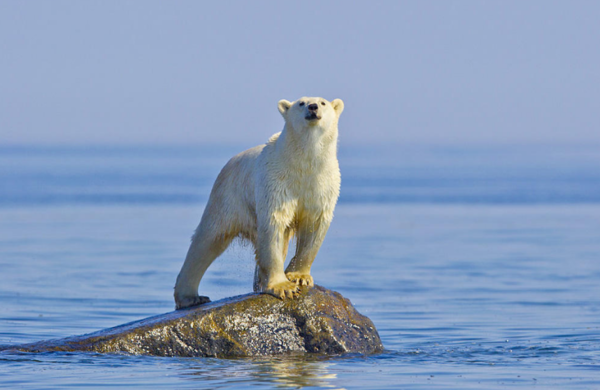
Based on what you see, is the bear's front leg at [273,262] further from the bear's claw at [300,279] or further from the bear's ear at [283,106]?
the bear's ear at [283,106]

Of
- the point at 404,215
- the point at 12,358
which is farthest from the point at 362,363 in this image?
the point at 404,215

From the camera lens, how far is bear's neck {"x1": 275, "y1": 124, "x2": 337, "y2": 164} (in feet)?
36.2

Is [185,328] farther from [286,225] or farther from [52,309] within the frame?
[52,309]

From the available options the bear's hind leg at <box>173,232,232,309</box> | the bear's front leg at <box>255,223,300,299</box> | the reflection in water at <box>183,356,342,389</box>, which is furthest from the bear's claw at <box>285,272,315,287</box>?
the bear's hind leg at <box>173,232,232,309</box>

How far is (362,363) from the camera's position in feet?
35.6

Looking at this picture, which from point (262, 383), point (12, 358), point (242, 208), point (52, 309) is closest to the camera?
point (262, 383)

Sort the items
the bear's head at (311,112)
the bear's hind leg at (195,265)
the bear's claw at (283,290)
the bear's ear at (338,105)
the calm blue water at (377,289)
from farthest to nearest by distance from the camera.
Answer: the bear's hind leg at (195,265) < the bear's ear at (338,105) < the bear's claw at (283,290) < the bear's head at (311,112) < the calm blue water at (377,289)

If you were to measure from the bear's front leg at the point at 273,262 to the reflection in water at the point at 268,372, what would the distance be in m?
0.74

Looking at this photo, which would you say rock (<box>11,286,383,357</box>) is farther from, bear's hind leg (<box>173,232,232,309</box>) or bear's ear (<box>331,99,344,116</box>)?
bear's ear (<box>331,99,344,116</box>)

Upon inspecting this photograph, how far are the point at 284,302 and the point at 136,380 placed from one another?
2.07 metres

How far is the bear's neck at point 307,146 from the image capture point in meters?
11.0

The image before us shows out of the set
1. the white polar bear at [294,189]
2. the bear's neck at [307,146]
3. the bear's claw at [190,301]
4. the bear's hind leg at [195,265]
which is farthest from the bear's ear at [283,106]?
the bear's claw at [190,301]

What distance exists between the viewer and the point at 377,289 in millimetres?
18203

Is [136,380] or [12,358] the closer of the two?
[136,380]
